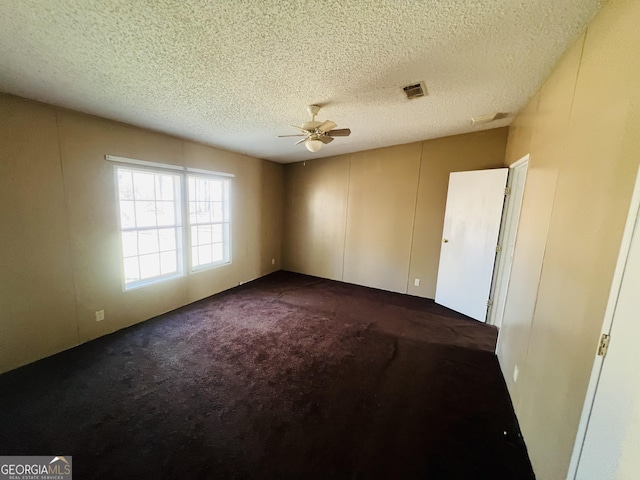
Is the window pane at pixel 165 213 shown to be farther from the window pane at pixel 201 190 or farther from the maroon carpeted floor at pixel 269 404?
the maroon carpeted floor at pixel 269 404

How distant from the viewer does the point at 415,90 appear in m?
2.21

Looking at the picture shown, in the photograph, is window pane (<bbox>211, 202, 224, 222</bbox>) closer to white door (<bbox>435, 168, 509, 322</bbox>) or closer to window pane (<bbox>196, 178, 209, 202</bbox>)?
window pane (<bbox>196, 178, 209, 202</bbox>)

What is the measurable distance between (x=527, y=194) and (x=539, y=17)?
53.4 inches

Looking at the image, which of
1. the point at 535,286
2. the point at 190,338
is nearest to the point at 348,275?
the point at 190,338

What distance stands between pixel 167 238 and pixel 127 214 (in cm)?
59

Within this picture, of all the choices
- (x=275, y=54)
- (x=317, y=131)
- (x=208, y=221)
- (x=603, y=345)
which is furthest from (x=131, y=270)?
(x=603, y=345)

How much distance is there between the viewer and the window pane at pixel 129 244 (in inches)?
116

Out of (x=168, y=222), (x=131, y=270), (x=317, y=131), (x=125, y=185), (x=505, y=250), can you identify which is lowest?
(x=131, y=270)

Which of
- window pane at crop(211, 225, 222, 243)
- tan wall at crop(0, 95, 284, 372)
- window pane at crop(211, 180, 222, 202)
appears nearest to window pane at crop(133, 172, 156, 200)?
tan wall at crop(0, 95, 284, 372)

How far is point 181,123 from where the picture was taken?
2.81 meters

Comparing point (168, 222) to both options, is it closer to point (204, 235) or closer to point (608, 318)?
point (204, 235)

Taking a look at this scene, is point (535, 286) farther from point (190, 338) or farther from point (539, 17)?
point (190, 338)

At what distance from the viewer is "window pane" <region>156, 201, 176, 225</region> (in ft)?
10.9

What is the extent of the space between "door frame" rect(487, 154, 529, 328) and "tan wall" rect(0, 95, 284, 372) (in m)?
4.47
